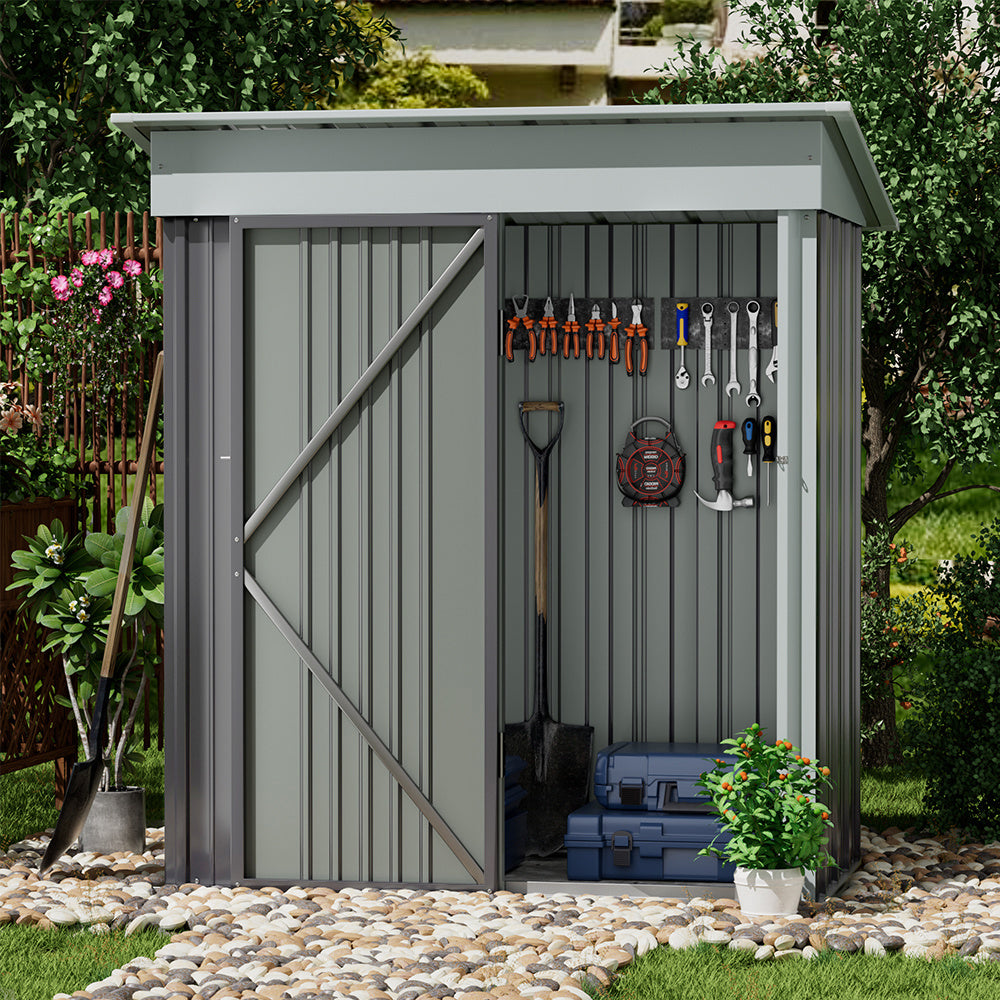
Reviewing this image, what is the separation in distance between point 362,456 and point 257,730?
3.14ft

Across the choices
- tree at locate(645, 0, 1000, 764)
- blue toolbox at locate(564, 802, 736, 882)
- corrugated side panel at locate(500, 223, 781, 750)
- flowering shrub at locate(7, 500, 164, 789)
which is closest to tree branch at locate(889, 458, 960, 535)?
tree at locate(645, 0, 1000, 764)

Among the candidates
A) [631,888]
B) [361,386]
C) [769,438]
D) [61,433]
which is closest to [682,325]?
[769,438]

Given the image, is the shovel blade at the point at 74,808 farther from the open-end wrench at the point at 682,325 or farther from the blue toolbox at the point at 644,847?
the open-end wrench at the point at 682,325

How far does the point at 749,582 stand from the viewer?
223 inches

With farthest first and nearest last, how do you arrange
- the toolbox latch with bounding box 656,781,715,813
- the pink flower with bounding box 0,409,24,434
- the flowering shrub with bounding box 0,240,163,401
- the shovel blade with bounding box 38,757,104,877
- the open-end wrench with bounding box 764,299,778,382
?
the flowering shrub with bounding box 0,240,163,401
the pink flower with bounding box 0,409,24,434
the open-end wrench with bounding box 764,299,778,382
the shovel blade with bounding box 38,757,104,877
the toolbox latch with bounding box 656,781,715,813

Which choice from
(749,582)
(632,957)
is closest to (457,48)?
(749,582)

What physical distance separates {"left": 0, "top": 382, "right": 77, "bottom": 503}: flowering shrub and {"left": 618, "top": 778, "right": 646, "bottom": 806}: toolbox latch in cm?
262

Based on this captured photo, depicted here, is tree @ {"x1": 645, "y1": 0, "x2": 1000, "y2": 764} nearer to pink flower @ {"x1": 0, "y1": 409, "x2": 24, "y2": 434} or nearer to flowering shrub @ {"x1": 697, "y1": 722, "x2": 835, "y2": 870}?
flowering shrub @ {"x1": 697, "y1": 722, "x2": 835, "y2": 870}

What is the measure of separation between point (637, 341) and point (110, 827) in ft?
8.61

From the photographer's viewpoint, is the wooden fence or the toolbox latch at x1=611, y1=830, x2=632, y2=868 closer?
the toolbox latch at x1=611, y1=830, x2=632, y2=868

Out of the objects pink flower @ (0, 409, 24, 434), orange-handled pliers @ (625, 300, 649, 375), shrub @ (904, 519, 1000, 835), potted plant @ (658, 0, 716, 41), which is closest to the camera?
orange-handled pliers @ (625, 300, 649, 375)

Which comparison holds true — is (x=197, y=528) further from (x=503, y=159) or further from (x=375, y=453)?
(x=503, y=159)

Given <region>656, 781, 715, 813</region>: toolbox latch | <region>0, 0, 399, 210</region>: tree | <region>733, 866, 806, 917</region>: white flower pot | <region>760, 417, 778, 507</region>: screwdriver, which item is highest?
<region>0, 0, 399, 210</region>: tree

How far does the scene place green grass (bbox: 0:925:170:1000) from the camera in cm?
412
